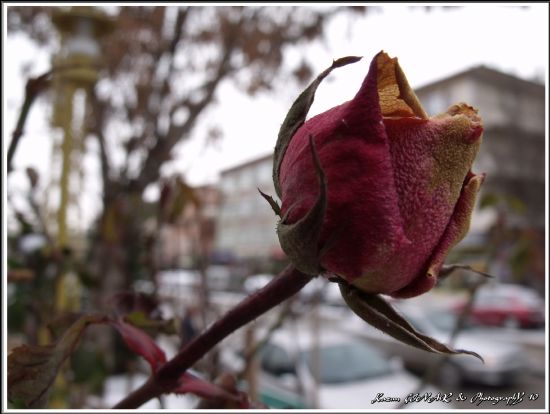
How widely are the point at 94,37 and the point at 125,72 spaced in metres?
2.27

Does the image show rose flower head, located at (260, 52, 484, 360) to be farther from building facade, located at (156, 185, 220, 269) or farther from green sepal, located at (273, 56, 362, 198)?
building facade, located at (156, 185, 220, 269)

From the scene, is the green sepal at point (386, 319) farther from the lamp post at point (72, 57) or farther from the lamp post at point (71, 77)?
the lamp post at point (72, 57)

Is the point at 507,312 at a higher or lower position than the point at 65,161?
lower

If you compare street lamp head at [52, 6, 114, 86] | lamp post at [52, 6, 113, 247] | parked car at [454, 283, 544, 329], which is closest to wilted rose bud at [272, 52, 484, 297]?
lamp post at [52, 6, 113, 247]

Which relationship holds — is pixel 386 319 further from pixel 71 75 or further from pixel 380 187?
pixel 71 75

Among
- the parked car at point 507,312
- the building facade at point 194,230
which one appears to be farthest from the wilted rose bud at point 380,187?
the parked car at point 507,312

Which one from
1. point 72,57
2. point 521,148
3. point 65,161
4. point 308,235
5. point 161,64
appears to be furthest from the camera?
point 521,148

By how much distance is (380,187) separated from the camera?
1.07ft

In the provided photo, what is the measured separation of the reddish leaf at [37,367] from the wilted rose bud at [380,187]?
0.25 metres

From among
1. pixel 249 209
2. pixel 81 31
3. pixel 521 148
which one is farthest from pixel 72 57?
pixel 521 148

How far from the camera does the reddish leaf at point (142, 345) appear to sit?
468 millimetres

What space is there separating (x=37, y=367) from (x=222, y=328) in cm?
20

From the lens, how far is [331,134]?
0.33 metres

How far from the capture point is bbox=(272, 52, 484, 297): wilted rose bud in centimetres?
33
